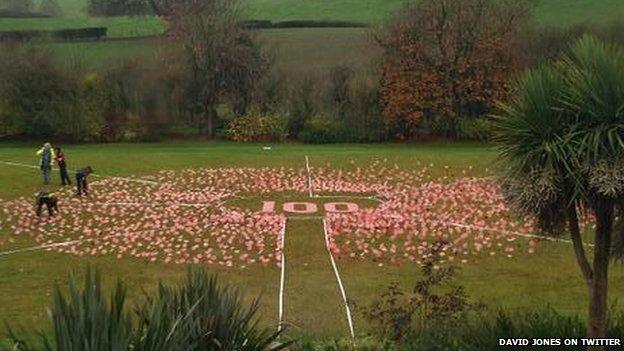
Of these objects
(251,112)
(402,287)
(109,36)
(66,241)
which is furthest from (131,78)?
(402,287)

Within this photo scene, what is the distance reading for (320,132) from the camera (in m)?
48.3

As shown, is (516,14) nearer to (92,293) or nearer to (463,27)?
(463,27)

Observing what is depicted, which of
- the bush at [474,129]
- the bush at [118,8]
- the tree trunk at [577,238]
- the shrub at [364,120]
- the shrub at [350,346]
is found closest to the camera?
the shrub at [350,346]

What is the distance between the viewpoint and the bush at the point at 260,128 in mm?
49125

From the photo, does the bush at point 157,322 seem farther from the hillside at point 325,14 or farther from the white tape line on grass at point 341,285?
the hillside at point 325,14

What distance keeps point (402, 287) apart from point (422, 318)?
3.75 meters

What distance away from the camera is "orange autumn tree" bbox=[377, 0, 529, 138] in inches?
1868

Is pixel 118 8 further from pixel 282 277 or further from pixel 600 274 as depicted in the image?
pixel 600 274

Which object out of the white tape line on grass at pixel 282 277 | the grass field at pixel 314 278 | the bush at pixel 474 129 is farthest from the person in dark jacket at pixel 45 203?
the bush at pixel 474 129

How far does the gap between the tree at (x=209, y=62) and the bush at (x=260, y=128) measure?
3289 mm

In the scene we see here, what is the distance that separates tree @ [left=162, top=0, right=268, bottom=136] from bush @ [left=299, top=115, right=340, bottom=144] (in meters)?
6.90

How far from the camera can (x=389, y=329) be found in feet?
36.6

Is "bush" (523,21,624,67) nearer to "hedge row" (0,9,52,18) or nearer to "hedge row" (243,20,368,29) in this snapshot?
"hedge row" (243,20,368,29)

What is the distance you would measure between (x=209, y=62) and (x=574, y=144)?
46.3 meters
